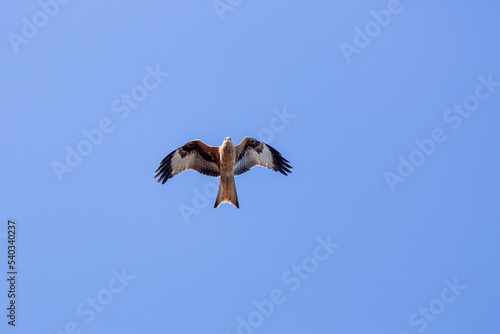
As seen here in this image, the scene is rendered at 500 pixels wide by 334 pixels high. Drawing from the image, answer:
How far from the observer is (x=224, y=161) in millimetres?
8609

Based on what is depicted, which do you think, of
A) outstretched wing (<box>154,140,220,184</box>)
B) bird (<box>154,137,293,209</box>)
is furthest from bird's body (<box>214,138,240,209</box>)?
outstretched wing (<box>154,140,220,184</box>)

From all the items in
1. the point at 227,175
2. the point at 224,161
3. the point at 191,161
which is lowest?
the point at 227,175

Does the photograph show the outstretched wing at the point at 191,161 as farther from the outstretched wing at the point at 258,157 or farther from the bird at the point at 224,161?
the outstretched wing at the point at 258,157

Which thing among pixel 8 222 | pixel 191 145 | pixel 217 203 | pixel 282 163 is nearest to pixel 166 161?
pixel 191 145

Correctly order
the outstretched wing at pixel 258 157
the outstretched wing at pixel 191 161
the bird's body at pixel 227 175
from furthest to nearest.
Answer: the outstretched wing at pixel 258 157 → the outstretched wing at pixel 191 161 → the bird's body at pixel 227 175

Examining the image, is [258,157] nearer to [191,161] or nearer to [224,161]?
[224,161]

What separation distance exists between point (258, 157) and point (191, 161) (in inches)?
66.1

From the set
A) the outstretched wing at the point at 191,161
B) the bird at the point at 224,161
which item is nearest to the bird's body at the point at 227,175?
the bird at the point at 224,161

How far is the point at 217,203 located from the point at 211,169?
44.8 inches

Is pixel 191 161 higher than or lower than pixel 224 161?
higher

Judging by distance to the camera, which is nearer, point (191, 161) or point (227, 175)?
point (227, 175)

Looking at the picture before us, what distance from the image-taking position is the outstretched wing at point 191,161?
29.6 ft

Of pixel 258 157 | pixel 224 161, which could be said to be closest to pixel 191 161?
pixel 224 161

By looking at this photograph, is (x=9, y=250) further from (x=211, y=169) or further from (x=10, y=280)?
(x=211, y=169)
